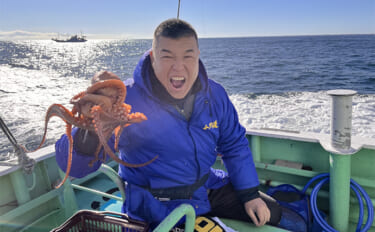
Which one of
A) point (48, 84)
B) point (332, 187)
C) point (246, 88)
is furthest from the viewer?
point (48, 84)

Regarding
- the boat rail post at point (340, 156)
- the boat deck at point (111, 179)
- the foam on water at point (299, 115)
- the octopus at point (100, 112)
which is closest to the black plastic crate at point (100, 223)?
the boat deck at point (111, 179)

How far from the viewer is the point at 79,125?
4.00 feet

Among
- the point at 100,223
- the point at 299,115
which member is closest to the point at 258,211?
the point at 100,223

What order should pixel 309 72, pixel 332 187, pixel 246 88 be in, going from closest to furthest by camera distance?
pixel 332 187
pixel 246 88
pixel 309 72

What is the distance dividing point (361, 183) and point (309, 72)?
910 inches

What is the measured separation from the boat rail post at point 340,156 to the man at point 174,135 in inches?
29.5

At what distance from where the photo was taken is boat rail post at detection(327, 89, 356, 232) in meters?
2.32

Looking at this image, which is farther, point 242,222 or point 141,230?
point 242,222

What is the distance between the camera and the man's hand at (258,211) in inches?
85.3

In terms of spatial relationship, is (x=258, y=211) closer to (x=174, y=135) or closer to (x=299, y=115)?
(x=174, y=135)

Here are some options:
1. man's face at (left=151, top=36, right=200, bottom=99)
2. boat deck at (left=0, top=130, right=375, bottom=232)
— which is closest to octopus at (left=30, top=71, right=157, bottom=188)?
man's face at (left=151, top=36, right=200, bottom=99)

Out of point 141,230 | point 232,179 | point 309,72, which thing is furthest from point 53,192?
point 309,72

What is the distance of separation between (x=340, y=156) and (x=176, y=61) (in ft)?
5.46

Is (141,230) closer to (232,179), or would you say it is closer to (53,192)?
(232,179)
